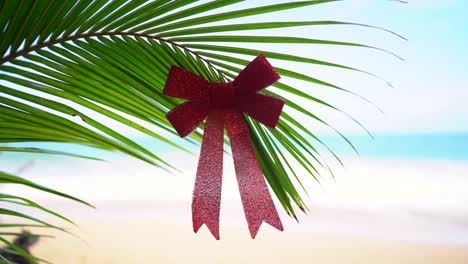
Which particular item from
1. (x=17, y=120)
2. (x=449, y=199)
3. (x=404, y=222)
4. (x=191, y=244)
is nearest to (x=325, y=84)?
(x=17, y=120)

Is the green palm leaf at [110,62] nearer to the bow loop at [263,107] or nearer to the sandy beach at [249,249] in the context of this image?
the bow loop at [263,107]

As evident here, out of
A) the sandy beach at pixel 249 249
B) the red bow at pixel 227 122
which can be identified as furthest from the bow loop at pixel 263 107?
the sandy beach at pixel 249 249

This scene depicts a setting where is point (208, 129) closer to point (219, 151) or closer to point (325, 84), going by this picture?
point (219, 151)

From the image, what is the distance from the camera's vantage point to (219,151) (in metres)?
0.38

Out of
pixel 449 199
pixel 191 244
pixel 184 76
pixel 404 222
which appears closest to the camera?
pixel 184 76

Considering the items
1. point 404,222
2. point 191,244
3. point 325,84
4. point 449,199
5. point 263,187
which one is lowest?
point 263,187

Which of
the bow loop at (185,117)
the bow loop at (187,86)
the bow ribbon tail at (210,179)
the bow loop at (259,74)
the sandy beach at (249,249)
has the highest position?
the sandy beach at (249,249)

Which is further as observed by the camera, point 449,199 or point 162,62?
point 449,199

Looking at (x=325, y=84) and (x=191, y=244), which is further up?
(x=191, y=244)

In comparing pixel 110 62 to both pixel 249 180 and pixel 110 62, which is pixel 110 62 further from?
pixel 249 180

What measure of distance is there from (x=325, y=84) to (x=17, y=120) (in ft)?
0.93

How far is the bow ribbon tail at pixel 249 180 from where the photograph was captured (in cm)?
38

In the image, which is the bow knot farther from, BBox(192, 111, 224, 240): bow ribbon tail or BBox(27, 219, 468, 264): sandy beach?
BBox(27, 219, 468, 264): sandy beach

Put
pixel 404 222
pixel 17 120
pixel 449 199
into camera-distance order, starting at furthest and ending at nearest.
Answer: pixel 449 199 → pixel 404 222 → pixel 17 120
